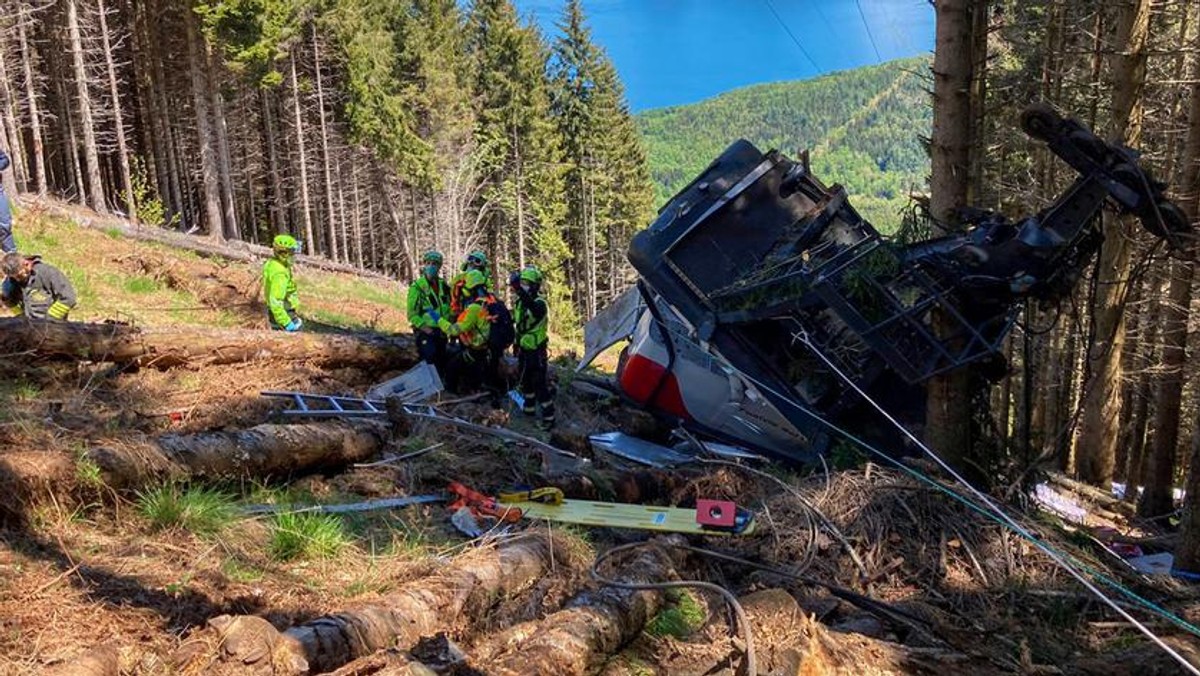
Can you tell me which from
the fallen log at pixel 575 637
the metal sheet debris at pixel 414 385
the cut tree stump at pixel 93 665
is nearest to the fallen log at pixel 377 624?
the cut tree stump at pixel 93 665

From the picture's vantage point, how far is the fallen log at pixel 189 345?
712cm

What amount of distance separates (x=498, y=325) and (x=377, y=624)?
639 centimetres

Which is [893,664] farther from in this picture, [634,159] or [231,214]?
[634,159]

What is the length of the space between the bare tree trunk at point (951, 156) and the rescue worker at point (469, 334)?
4996 millimetres

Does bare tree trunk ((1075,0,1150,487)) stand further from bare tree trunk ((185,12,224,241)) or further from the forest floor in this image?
bare tree trunk ((185,12,224,241))

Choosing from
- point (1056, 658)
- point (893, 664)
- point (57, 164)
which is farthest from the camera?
point (57, 164)

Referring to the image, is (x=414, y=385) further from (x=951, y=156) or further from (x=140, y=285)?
(x=140, y=285)

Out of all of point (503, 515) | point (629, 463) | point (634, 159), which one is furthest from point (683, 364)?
point (634, 159)

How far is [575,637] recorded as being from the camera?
347 cm

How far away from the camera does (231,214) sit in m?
30.7

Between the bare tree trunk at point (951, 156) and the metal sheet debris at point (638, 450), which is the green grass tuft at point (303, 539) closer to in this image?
the metal sheet debris at point (638, 450)

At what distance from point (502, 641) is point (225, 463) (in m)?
2.54

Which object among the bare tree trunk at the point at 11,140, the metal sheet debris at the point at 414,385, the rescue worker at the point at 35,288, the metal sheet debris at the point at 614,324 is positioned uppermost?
the bare tree trunk at the point at 11,140

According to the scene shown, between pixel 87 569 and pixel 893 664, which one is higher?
pixel 87 569
